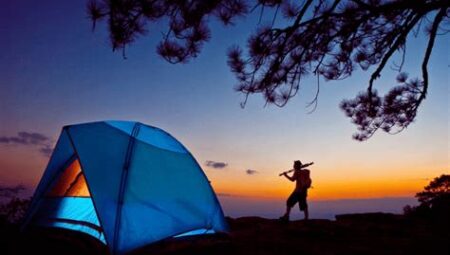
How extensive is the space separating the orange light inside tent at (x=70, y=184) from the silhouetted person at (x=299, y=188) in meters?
5.03

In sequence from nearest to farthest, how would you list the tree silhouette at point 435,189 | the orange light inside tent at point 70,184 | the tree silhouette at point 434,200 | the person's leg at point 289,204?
the orange light inside tent at point 70,184 < the person's leg at point 289,204 < the tree silhouette at point 434,200 < the tree silhouette at point 435,189

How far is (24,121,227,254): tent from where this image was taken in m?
4.21

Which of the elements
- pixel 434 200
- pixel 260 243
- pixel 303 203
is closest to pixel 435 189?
pixel 434 200

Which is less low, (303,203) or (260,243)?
(303,203)

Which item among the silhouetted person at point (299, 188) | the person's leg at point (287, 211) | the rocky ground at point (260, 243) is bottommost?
the rocky ground at point (260, 243)

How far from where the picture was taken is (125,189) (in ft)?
14.3

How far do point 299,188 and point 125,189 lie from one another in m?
5.13

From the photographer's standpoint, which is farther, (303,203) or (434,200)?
(434,200)

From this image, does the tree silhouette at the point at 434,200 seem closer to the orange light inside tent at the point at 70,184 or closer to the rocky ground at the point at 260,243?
the rocky ground at the point at 260,243

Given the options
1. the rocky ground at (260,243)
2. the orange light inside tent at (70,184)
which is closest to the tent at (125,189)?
the orange light inside tent at (70,184)

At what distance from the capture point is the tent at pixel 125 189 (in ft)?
13.8

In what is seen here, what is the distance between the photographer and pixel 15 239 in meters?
4.68

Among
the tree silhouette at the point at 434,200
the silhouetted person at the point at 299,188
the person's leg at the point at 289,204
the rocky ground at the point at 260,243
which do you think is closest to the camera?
the rocky ground at the point at 260,243

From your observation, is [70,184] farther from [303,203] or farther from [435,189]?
[435,189]
